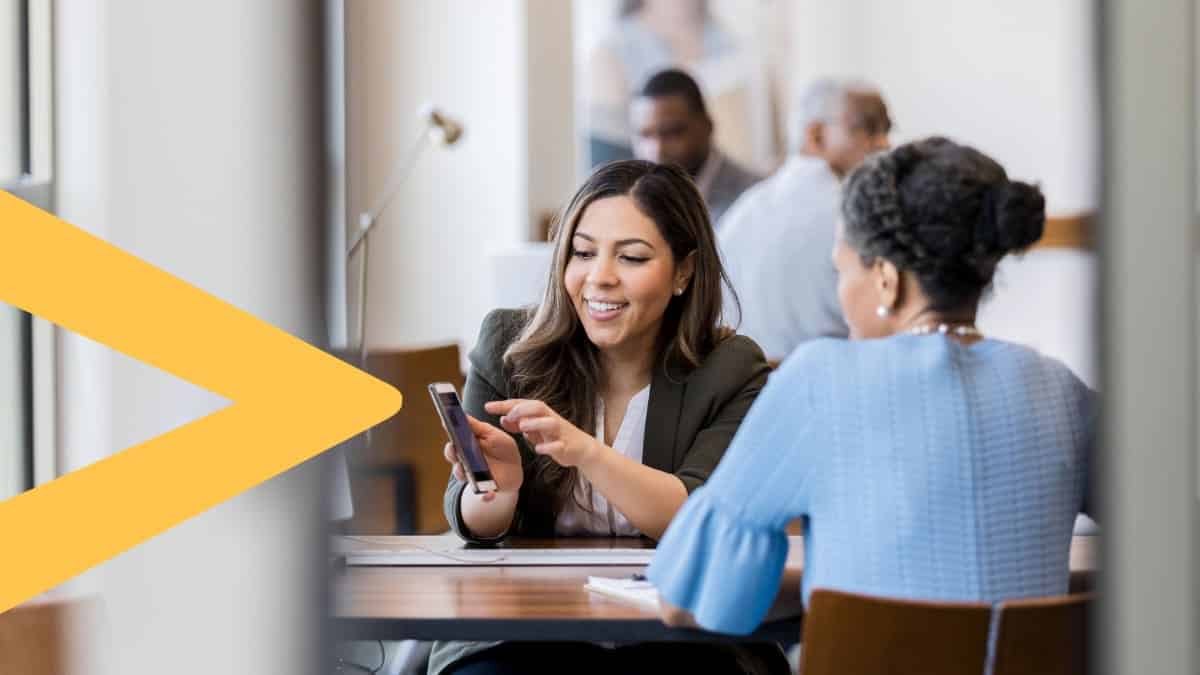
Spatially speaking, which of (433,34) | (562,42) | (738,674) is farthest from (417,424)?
(562,42)

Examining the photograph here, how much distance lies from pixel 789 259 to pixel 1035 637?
1971 mm

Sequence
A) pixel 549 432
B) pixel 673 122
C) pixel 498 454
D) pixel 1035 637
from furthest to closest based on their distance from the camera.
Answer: pixel 673 122
pixel 498 454
pixel 549 432
pixel 1035 637

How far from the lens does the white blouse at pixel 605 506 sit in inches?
70.4

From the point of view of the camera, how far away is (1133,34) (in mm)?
853

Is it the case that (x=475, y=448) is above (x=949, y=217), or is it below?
below

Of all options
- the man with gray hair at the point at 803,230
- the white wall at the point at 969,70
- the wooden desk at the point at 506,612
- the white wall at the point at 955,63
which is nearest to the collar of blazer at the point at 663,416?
the wooden desk at the point at 506,612

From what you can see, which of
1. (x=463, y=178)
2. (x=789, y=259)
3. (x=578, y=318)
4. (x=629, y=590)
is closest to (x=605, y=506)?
(x=578, y=318)

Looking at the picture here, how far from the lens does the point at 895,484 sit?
1289mm

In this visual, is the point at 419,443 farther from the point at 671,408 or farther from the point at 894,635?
the point at 894,635

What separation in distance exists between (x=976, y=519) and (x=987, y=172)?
0.33 metres

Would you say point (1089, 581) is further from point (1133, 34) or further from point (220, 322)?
point (220, 322)

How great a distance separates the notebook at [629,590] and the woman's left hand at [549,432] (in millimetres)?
149

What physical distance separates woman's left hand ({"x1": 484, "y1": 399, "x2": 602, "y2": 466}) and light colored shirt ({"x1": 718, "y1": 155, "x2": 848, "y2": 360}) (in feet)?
4.73

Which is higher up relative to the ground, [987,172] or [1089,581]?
[987,172]
